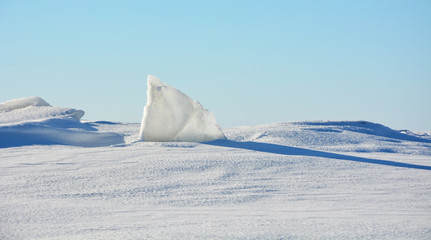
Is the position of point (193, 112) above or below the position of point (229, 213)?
above

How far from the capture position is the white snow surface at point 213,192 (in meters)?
2.37

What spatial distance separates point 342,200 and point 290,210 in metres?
0.47

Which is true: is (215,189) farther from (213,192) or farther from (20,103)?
(20,103)

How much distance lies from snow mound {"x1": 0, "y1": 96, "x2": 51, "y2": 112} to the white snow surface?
493cm

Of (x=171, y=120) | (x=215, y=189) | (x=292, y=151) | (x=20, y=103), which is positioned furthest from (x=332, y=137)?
(x=20, y=103)

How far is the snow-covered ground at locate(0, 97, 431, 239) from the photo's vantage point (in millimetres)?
2385

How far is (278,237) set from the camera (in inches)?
88.0

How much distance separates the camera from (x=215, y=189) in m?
3.31

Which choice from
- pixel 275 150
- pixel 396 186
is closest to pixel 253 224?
pixel 396 186

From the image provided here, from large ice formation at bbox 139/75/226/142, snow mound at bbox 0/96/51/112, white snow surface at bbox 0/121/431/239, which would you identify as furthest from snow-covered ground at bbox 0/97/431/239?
snow mound at bbox 0/96/51/112

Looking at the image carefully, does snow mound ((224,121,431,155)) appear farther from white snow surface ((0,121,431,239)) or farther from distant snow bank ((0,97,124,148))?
distant snow bank ((0,97,124,148))

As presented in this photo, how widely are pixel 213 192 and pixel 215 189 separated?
9cm

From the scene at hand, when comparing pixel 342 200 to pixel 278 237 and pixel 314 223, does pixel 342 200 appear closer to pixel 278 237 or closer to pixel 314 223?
pixel 314 223

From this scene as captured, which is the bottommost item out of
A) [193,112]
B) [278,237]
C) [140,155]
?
[278,237]
